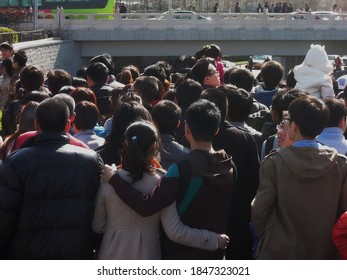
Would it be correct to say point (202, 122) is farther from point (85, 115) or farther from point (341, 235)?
point (85, 115)

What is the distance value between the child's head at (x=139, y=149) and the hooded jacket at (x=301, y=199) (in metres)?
0.69

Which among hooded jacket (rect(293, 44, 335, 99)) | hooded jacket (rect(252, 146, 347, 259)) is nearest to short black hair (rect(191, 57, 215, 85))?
hooded jacket (rect(293, 44, 335, 99))

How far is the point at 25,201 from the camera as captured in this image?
409 cm

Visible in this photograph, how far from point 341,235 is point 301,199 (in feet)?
1.04

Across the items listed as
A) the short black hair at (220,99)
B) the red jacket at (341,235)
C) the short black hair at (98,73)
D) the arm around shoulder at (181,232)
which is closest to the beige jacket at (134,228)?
the arm around shoulder at (181,232)

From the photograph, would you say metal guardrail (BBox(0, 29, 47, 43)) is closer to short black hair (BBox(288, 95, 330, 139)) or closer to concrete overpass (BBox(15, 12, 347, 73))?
concrete overpass (BBox(15, 12, 347, 73))

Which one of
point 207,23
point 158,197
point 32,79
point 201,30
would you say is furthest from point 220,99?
point 207,23

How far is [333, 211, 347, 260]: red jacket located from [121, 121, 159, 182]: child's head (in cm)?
115

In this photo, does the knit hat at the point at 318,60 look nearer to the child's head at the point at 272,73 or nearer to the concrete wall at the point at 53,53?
the child's head at the point at 272,73

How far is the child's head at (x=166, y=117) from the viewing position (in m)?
5.07

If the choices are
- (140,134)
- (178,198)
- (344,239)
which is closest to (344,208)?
(344,239)

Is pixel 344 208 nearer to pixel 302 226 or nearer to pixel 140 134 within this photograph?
pixel 302 226

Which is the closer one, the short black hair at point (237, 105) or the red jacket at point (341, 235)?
the red jacket at point (341, 235)

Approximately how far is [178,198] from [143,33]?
26938mm
